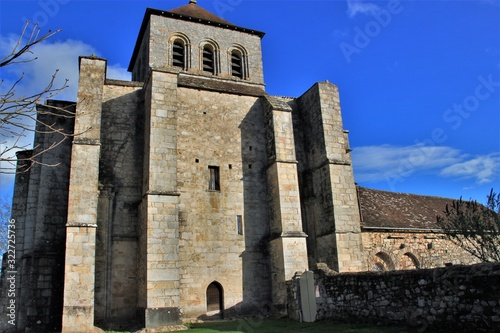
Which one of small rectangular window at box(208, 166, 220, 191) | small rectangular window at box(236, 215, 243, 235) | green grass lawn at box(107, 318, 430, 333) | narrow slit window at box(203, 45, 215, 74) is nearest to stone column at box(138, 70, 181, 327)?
green grass lawn at box(107, 318, 430, 333)

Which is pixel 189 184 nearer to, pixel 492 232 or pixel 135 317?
pixel 135 317

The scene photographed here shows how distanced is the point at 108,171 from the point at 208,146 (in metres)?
3.50

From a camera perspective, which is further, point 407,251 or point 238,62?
point 238,62

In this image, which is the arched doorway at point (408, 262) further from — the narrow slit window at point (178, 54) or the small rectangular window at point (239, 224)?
the narrow slit window at point (178, 54)

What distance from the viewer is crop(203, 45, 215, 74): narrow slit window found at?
703 inches

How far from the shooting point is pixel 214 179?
14.1m

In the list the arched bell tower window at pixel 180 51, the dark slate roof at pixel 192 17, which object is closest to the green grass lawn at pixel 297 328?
the arched bell tower window at pixel 180 51

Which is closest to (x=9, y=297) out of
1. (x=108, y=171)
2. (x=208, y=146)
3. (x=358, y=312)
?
(x=108, y=171)

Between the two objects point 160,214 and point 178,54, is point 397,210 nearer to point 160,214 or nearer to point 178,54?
point 160,214

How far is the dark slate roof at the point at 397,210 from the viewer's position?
17.3 meters

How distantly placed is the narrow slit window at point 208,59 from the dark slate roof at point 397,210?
9114 mm

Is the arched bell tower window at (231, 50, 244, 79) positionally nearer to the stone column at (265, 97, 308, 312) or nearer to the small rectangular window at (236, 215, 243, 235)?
the stone column at (265, 97, 308, 312)

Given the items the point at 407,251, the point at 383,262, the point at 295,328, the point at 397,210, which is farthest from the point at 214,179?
the point at 397,210

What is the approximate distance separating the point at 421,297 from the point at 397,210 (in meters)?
12.8
